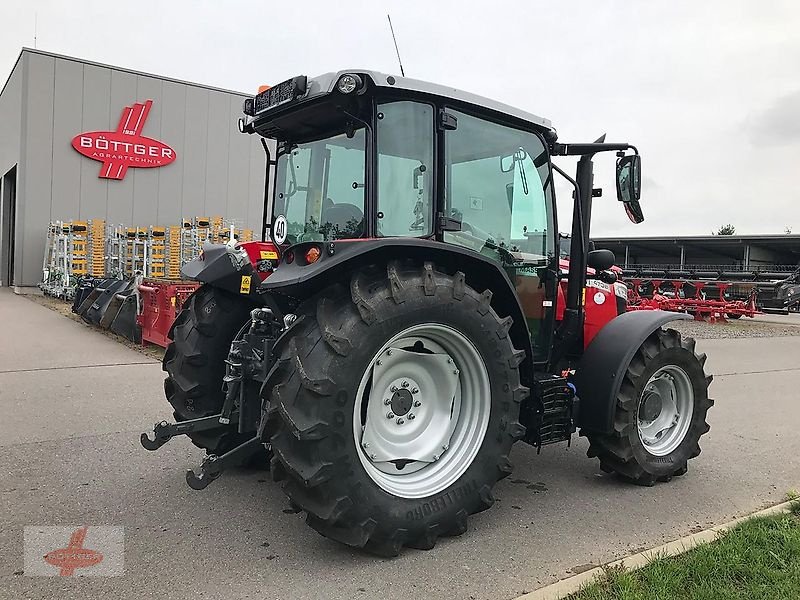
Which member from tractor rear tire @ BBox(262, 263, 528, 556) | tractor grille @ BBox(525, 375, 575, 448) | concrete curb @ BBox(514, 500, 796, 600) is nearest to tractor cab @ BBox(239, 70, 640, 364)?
tractor grille @ BBox(525, 375, 575, 448)

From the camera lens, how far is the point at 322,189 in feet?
13.4

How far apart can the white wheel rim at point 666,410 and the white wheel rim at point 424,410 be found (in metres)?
1.60

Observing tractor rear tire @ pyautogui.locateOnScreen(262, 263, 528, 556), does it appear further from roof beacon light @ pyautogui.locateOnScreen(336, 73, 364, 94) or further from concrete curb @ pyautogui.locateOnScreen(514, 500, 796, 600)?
roof beacon light @ pyautogui.locateOnScreen(336, 73, 364, 94)

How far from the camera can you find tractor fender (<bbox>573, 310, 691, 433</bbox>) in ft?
14.0

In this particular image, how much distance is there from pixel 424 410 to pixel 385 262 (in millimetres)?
895

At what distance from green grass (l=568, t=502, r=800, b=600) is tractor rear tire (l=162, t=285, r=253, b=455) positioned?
260 cm

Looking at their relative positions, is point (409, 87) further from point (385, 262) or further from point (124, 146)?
Result: point (124, 146)

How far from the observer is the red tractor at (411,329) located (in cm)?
319

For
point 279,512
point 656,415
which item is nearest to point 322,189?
point 279,512

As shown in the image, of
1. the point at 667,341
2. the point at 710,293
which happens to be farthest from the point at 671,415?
the point at 710,293

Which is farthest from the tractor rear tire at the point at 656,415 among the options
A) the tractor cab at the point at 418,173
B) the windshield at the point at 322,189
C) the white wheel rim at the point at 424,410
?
the windshield at the point at 322,189

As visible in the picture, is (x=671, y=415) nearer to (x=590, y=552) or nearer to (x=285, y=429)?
(x=590, y=552)

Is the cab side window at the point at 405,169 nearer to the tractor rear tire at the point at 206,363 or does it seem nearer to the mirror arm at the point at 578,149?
the mirror arm at the point at 578,149

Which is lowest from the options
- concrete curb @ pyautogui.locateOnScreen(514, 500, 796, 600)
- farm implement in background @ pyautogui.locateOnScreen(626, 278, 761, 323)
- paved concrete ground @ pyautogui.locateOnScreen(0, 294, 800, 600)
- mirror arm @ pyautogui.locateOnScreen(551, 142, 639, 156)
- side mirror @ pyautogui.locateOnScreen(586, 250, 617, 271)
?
paved concrete ground @ pyautogui.locateOnScreen(0, 294, 800, 600)
